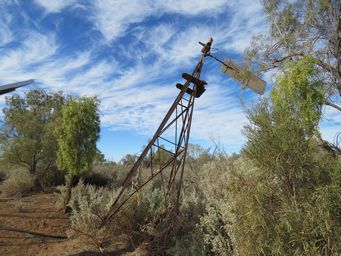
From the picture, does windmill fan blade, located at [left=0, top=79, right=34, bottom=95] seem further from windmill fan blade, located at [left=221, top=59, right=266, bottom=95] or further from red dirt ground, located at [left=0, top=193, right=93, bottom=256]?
windmill fan blade, located at [left=221, top=59, right=266, bottom=95]

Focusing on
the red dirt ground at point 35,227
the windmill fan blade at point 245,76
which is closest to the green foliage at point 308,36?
the windmill fan blade at point 245,76

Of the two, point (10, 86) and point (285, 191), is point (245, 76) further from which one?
point (10, 86)

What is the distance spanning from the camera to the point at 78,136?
416 inches

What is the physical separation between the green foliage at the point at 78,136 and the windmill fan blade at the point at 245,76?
589 centimetres

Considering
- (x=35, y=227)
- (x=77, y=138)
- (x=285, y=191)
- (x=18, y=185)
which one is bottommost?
(x=35, y=227)

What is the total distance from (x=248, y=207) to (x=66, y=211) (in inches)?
297

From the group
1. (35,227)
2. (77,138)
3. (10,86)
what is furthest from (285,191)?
(77,138)

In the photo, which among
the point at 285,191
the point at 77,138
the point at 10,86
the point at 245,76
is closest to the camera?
the point at 285,191

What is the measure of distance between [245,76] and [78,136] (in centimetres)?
659

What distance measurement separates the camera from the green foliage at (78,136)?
10.3 meters

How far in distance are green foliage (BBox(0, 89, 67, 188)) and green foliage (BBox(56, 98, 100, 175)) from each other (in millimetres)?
4483

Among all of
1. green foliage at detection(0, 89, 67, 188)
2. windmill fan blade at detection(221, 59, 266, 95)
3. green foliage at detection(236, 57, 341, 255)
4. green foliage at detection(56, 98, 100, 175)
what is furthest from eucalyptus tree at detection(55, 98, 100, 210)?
green foliage at detection(236, 57, 341, 255)

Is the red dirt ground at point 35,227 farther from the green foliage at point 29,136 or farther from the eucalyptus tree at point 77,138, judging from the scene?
the green foliage at point 29,136

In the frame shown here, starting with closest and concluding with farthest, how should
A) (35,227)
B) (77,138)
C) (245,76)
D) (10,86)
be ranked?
(10,86) → (245,76) → (35,227) → (77,138)
